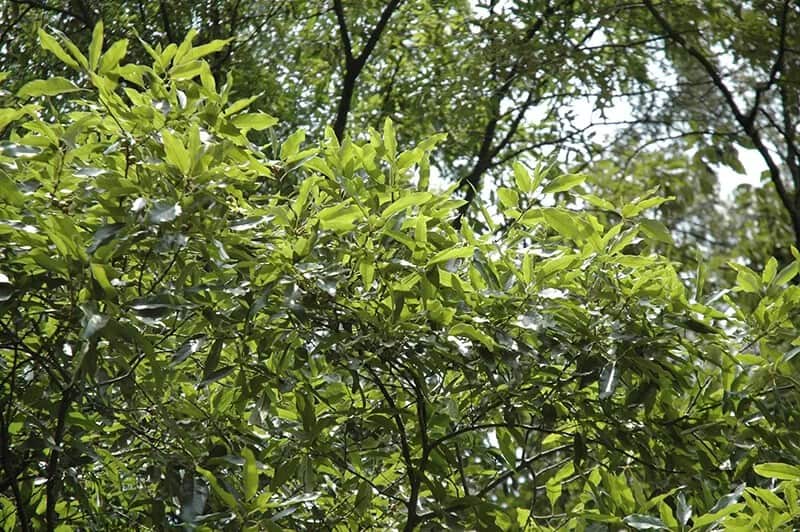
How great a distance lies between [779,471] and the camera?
95.6 inches

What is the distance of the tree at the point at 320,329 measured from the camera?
2348 millimetres

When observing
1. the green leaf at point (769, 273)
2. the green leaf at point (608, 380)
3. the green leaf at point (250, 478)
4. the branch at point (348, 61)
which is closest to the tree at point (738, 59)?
the branch at point (348, 61)

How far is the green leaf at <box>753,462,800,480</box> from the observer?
7.92 ft

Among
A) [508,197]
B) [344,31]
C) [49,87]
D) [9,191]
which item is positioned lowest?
[508,197]

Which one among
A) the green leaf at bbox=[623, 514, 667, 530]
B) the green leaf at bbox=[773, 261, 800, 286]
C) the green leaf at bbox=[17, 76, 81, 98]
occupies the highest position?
the green leaf at bbox=[17, 76, 81, 98]

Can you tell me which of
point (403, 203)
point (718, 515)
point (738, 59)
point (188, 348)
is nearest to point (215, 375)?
point (188, 348)

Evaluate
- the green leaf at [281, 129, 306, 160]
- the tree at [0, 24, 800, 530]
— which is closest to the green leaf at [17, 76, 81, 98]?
the tree at [0, 24, 800, 530]

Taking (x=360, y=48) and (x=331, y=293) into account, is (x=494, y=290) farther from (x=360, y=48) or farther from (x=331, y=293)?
(x=360, y=48)

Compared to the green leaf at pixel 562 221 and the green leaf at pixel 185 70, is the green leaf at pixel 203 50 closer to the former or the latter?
the green leaf at pixel 185 70

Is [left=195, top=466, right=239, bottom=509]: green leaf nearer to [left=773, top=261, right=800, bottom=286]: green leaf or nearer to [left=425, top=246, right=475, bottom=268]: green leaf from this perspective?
[left=425, top=246, right=475, bottom=268]: green leaf

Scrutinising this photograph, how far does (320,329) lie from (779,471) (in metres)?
1.04

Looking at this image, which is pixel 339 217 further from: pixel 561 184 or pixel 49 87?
pixel 49 87

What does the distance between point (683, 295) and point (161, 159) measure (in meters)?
1.23

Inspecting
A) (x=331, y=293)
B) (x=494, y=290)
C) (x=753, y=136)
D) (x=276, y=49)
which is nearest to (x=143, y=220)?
(x=331, y=293)
